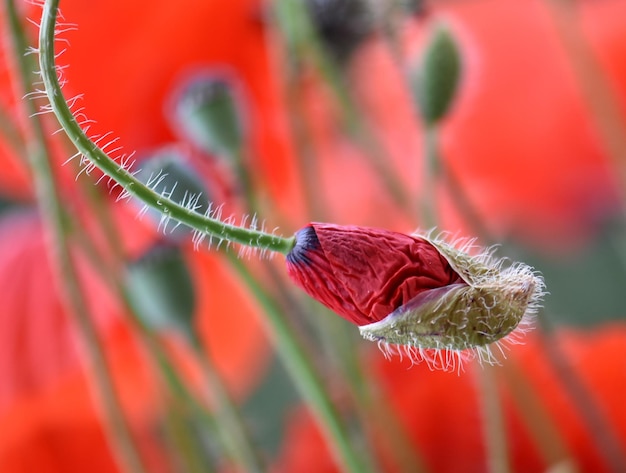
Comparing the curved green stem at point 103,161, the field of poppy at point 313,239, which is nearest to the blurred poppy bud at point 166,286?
the field of poppy at point 313,239

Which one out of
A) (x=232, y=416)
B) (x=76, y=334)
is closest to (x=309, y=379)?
(x=232, y=416)

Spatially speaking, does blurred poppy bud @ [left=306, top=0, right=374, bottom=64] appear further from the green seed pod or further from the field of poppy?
the green seed pod

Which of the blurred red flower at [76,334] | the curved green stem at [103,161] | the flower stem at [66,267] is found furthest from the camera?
the blurred red flower at [76,334]

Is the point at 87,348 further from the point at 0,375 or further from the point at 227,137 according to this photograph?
the point at 0,375

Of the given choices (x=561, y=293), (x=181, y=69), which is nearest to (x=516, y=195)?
(x=561, y=293)

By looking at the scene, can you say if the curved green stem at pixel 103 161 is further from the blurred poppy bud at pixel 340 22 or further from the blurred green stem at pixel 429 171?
the blurred poppy bud at pixel 340 22

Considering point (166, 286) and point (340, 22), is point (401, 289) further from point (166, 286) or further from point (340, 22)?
point (340, 22)

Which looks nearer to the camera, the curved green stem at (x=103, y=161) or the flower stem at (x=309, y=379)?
the curved green stem at (x=103, y=161)
